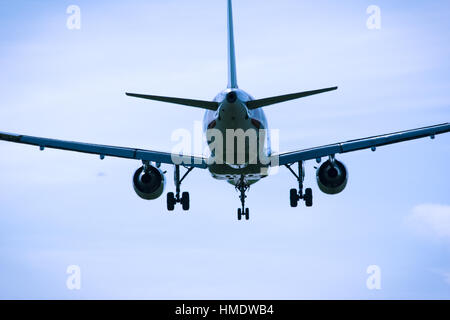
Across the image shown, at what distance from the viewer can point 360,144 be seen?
41875 millimetres

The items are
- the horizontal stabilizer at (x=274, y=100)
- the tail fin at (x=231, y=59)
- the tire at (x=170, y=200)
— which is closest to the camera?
the horizontal stabilizer at (x=274, y=100)

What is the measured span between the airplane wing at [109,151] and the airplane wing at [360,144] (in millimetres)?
4796

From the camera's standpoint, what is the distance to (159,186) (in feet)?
138

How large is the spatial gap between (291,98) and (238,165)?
17.9ft

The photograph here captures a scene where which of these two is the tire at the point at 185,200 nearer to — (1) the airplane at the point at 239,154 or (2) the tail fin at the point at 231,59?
(1) the airplane at the point at 239,154

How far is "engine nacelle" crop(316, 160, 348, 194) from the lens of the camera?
4203cm

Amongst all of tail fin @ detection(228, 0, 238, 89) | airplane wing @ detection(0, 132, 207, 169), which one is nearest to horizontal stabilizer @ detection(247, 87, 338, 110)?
tail fin @ detection(228, 0, 238, 89)

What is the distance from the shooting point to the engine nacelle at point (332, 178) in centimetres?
4203

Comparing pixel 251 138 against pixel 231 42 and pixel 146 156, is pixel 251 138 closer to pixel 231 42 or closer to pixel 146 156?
pixel 146 156

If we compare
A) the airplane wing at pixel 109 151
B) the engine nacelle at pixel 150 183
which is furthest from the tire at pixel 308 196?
the engine nacelle at pixel 150 183

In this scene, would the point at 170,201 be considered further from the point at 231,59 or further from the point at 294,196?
the point at 231,59
